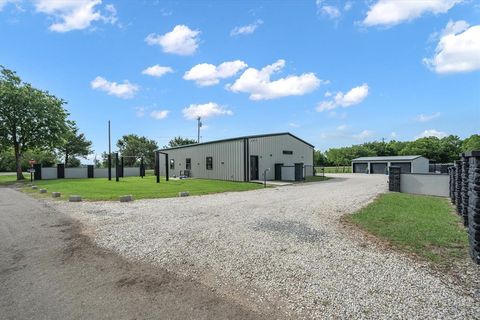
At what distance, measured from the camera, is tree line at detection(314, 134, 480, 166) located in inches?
2052

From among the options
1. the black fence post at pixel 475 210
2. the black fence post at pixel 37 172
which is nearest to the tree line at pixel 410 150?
the black fence post at pixel 37 172

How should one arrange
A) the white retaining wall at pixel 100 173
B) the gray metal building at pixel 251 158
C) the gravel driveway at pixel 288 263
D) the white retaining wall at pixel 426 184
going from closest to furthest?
the gravel driveway at pixel 288 263
the white retaining wall at pixel 426 184
the gray metal building at pixel 251 158
the white retaining wall at pixel 100 173

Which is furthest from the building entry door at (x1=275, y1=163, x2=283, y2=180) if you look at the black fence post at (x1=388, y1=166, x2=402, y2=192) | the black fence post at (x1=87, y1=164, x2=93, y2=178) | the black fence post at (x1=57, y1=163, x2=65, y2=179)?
the black fence post at (x1=57, y1=163, x2=65, y2=179)

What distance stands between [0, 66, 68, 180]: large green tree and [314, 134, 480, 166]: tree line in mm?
45129

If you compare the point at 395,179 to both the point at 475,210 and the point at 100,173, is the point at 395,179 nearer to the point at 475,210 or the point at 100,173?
the point at 475,210

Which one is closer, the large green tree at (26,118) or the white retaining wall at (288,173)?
the white retaining wall at (288,173)

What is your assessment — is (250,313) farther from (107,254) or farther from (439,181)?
(439,181)

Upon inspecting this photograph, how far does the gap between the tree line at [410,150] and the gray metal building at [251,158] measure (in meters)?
32.4

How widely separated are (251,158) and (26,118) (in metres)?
24.6

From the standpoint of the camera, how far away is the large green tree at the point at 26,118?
98.3 ft

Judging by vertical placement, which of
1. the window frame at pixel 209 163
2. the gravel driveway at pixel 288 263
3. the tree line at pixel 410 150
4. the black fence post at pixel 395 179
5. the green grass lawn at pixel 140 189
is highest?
the tree line at pixel 410 150

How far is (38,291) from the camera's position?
395cm

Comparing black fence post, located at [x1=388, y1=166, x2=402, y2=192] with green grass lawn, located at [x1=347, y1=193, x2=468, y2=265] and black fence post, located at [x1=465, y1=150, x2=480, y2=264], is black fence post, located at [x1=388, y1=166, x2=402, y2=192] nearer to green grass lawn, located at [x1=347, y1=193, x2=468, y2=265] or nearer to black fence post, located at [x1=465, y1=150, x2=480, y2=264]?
green grass lawn, located at [x1=347, y1=193, x2=468, y2=265]

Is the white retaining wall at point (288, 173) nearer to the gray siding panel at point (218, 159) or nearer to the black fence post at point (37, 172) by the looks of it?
the gray siding panel at point (218, 159)
